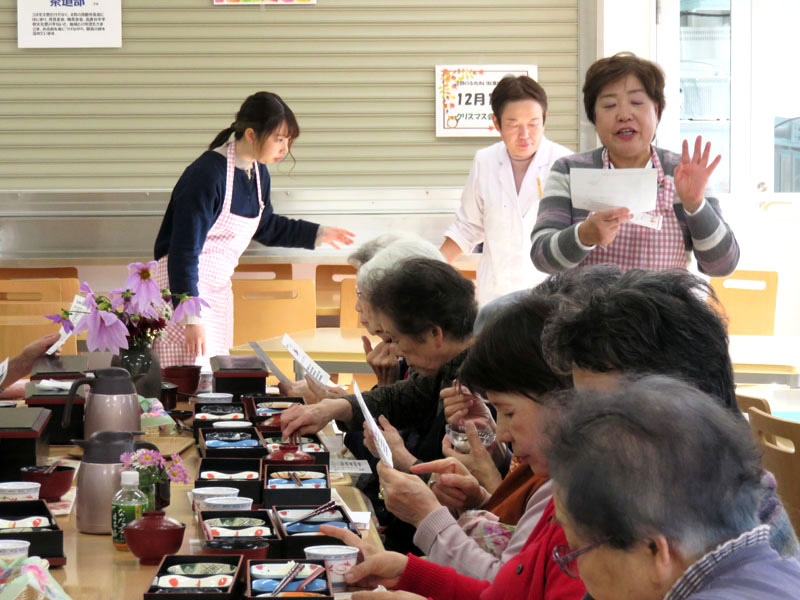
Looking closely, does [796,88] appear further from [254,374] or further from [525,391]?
[525,391]

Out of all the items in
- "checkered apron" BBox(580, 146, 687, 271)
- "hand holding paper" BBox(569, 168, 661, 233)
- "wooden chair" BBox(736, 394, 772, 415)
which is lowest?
"wooden chair" BBox(736, 394, 772, 415)

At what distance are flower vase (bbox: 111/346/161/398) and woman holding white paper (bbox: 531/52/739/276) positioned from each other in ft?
4.06

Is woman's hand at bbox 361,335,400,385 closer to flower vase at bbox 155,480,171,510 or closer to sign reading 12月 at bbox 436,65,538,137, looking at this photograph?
flower vase at bbox 155,480,171,510

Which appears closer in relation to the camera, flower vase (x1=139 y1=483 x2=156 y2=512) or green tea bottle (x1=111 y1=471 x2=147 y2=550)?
green tea bottle (x1=111 y1=471 x2=147 y2=550)

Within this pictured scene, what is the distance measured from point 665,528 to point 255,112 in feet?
13.0

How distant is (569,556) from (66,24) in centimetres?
597

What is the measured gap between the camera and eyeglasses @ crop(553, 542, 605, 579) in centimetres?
97

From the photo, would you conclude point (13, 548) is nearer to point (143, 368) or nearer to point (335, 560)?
point (335, 560)

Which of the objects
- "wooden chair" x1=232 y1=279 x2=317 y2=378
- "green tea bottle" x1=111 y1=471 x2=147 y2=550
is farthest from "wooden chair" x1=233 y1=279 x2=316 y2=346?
"green tea bottle" x1=111 y1=471 x2=147 y2=550

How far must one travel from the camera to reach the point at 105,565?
70.6 inches

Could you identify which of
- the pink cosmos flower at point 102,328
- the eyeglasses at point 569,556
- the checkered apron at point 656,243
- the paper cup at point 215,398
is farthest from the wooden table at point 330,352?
the eyeglasses at point 569,556

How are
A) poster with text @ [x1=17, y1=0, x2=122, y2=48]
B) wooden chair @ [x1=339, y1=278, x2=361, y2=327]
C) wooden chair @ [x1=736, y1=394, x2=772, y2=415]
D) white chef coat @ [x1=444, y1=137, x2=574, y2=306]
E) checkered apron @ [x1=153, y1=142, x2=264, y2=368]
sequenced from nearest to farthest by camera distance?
wooden chair @ [x1=736, y1=394, x2=772, y2=415] → checkered apron @ [x1=153, y1=142, x2=264, y2=368] → white chef coat @ [x1=444, y1=137, x2=574, y2=306] → wooden chair @ [x1=339, y1=278, x2=361, y2=327] → poster with text @ [x1=17, y1=0, x2=122, y2=48]

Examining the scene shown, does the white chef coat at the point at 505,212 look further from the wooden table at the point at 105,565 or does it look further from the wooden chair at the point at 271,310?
the wooden table at the point at 105,565

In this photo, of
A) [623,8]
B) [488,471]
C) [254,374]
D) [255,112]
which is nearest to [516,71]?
[623,8]
